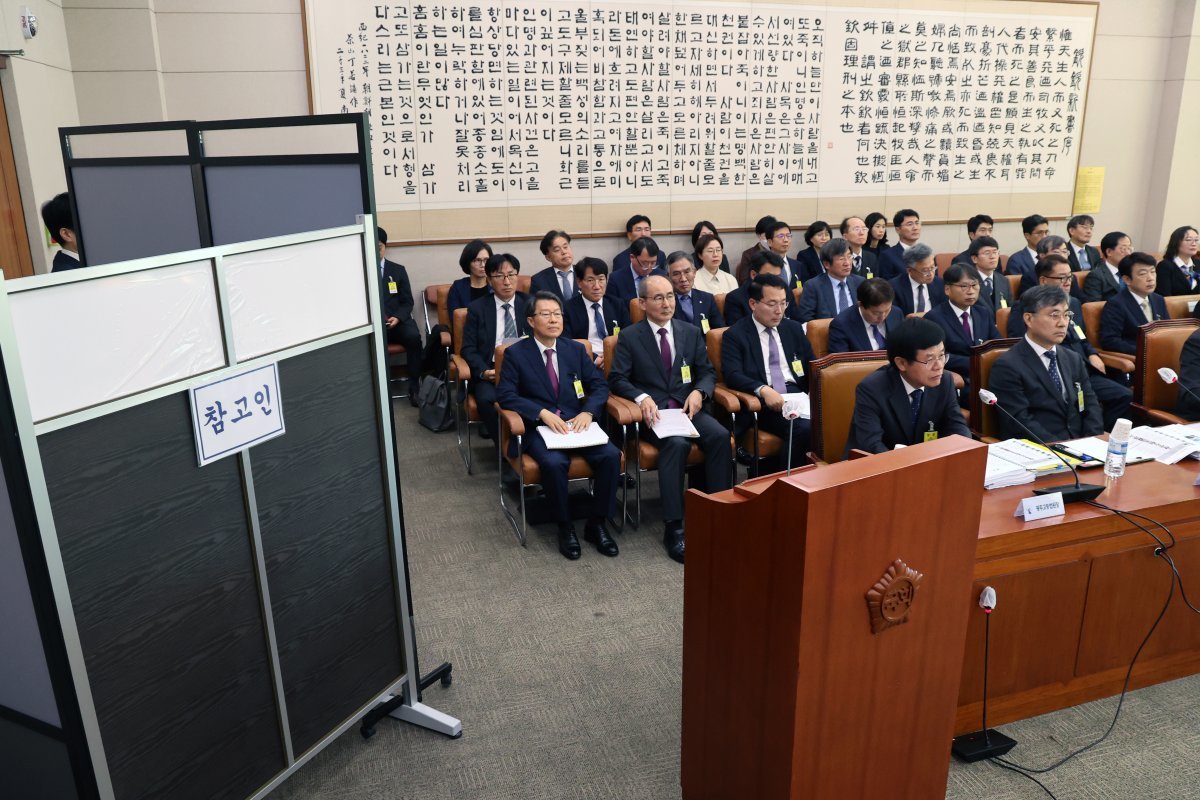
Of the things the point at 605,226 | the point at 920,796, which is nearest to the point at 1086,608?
the point at 920,796

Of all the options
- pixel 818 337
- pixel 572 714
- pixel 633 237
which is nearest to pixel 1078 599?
pixel 572 714

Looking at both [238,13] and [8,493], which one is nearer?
[8,493]

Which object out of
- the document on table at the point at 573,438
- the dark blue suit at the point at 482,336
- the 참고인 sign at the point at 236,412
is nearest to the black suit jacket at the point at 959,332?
the document on table at the point at 573,438

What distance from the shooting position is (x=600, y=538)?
A: 4.00 m

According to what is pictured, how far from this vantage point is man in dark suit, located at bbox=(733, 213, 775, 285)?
673 centimetres

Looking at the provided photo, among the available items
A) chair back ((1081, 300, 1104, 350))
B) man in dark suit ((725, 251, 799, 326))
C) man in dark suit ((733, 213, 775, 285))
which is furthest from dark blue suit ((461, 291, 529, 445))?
chair back ((1081, 300, 1104, 350))

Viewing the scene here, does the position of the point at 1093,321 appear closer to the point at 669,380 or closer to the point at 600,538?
the point at 669,380

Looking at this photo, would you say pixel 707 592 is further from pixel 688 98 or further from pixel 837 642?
pixel 688 98

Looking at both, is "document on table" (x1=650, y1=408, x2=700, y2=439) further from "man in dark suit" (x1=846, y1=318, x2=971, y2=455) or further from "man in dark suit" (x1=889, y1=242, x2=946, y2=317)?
"man in dark suit" (x1=889, y1=242, x2=946, y2=317)

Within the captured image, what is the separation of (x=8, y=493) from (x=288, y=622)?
2.71 ft

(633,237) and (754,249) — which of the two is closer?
(633,237)

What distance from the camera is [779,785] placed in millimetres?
1836

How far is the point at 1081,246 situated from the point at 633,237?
402cm

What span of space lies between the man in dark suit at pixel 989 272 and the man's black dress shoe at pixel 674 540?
2961mm
